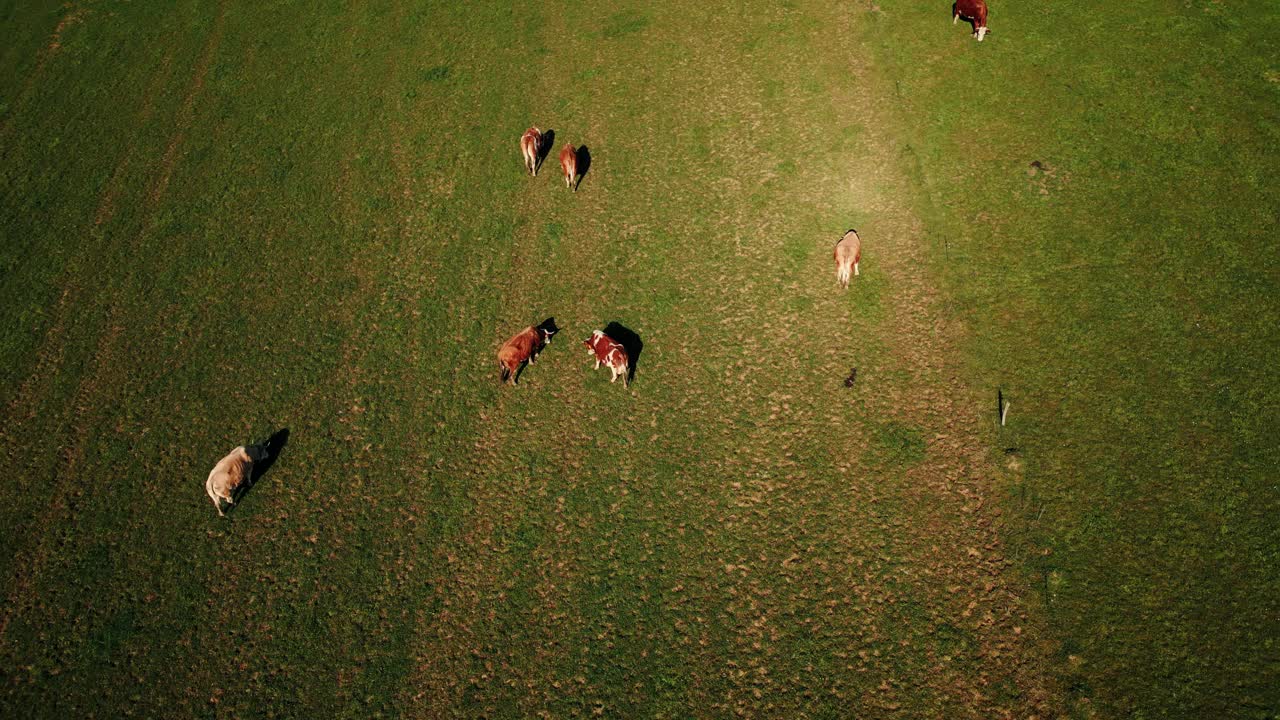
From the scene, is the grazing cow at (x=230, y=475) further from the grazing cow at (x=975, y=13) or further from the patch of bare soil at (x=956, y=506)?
the grazing cow at (x=975, y=13)

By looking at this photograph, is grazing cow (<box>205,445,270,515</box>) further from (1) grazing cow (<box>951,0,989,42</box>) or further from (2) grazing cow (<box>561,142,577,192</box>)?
(1) grazing cow (<box>951,0,989,42</box>)

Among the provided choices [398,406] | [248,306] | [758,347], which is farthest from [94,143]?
[758,347]

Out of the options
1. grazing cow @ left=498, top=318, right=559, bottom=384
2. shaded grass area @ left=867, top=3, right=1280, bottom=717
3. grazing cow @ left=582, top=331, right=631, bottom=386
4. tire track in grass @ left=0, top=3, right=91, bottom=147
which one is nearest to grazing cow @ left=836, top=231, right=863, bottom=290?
shaded grass area @ left=867, top=3, right=1280, bottom=717

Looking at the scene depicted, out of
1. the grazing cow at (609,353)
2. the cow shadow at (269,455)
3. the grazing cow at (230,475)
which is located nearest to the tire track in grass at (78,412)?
the grazing cow at (230,475)

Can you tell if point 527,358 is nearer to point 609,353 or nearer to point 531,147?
point 609,353

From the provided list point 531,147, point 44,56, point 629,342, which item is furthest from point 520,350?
point 44,56

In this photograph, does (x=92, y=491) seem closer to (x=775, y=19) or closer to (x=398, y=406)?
(x=398, y=406)
